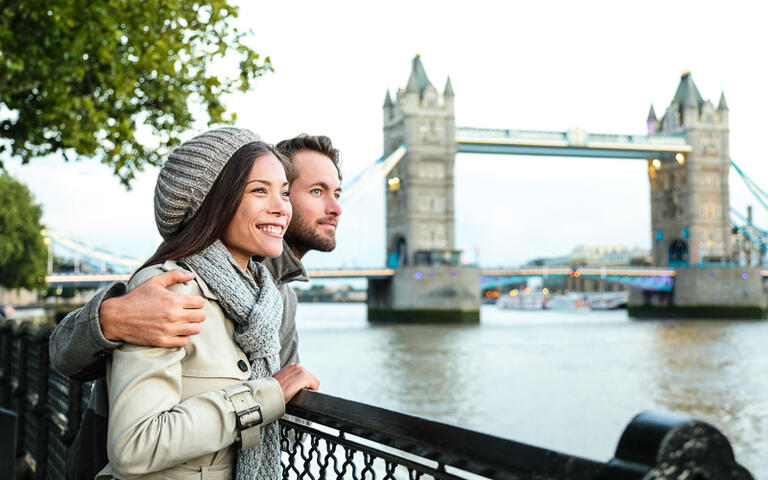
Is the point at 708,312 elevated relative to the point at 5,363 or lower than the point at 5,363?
lower

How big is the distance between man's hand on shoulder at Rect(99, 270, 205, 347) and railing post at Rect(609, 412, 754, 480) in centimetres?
64

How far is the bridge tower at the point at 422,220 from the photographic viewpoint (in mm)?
31266

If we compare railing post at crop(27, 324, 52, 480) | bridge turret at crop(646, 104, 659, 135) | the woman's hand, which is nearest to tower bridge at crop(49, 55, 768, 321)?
bridge turret at crop(646, 104, 659, 135)

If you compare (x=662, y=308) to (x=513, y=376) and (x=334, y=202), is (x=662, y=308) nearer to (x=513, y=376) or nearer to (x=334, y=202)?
(x=513, y=376)

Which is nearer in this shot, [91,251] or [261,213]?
[261,213]

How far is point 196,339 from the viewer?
3.74ft

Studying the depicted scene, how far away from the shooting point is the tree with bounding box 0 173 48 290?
23.1m

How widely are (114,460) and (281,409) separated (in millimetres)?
247

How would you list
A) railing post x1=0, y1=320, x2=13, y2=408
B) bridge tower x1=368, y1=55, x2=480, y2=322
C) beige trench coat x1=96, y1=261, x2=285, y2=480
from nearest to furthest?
beige trench coat x1=96, y1=261, x2=285, y2=480 → railing post x1=0, y1=320, x2=13, y2=408 → bridge tower x1=368, y1=55, x2=480, y2=322

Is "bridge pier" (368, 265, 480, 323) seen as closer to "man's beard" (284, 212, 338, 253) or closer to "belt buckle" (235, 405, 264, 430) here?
"man's beard" (284, 212, 338, 253)

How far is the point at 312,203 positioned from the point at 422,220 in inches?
1296

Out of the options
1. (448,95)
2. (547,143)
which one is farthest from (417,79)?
(547,143)

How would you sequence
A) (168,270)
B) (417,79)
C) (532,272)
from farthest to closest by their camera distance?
(417,79), (532,272), (168,270)

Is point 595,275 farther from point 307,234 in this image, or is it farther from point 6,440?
point 6,440
